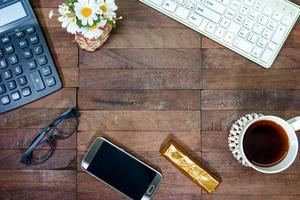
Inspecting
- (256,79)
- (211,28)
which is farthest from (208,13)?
(256,79)

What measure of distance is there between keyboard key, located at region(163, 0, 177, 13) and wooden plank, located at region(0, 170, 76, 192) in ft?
1.05

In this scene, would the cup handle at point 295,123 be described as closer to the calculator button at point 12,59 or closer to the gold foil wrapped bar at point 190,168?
the gold foil wrapped bar at point 190,168

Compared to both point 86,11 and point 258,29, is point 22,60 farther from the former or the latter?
point 258,29

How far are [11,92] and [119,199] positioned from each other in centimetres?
25

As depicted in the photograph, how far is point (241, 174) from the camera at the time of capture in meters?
0.73

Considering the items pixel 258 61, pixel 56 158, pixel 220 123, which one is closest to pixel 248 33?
pixel 258 61

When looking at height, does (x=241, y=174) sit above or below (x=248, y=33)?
below

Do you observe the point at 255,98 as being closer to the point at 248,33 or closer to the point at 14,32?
the point at 248,33

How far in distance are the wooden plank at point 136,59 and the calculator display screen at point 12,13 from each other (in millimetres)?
119

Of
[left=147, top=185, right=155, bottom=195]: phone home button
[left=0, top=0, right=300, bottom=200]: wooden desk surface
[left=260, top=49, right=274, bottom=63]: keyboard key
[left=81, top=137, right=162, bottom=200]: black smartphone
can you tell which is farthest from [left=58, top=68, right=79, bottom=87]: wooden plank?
[left=260, top=49, right=274, bottom=63]: keyboard key

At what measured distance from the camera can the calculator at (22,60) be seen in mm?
725

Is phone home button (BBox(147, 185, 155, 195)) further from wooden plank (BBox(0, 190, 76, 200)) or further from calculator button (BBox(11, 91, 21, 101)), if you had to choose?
calculator button (BBox(11, 91, 21, 101))

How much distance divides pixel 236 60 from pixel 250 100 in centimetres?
7

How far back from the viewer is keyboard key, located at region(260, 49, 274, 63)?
0.74 metres
